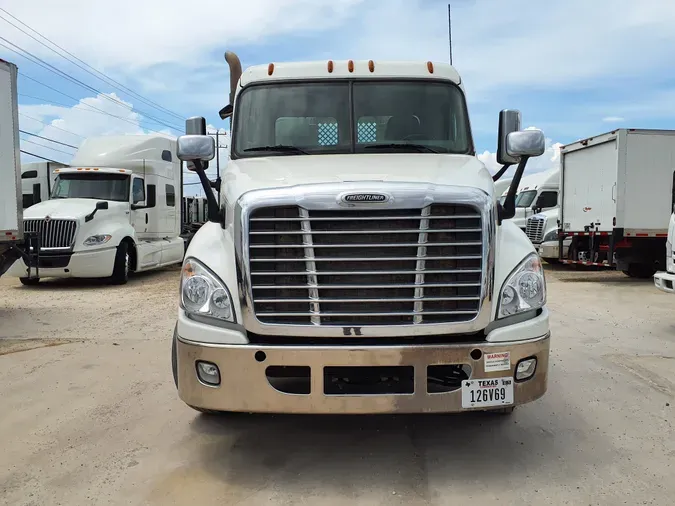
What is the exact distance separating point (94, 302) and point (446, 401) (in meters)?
8.85

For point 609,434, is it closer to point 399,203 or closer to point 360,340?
point 360,340

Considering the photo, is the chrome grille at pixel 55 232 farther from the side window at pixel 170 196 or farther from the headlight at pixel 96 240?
the side window at pixel 170 196

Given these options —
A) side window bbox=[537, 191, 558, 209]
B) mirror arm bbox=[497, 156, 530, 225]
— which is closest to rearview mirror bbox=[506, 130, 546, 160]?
mirror arm bbox=[497, 156, 530, 225]

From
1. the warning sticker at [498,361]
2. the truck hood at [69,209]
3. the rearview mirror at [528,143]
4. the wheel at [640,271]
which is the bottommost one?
the wheel at [640,271]

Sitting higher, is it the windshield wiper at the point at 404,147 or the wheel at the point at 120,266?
the windshield wiper at the point at 404,147

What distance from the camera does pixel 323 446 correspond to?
3.87 meters

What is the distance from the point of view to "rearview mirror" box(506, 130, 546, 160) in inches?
157

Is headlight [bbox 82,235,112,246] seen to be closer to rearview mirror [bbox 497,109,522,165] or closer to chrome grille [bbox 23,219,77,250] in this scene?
chrome grille [bbox 23,219,77,250]

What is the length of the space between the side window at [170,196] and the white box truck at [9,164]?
6989 mm

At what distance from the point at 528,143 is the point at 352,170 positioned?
4.06ft

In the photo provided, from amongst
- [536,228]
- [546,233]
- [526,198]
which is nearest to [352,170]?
[546,233]

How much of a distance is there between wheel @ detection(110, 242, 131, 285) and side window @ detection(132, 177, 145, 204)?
1.29 meters

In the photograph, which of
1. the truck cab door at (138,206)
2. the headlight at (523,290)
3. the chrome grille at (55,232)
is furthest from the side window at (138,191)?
the headlight at (523,290)

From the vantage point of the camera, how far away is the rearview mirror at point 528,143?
399cm
